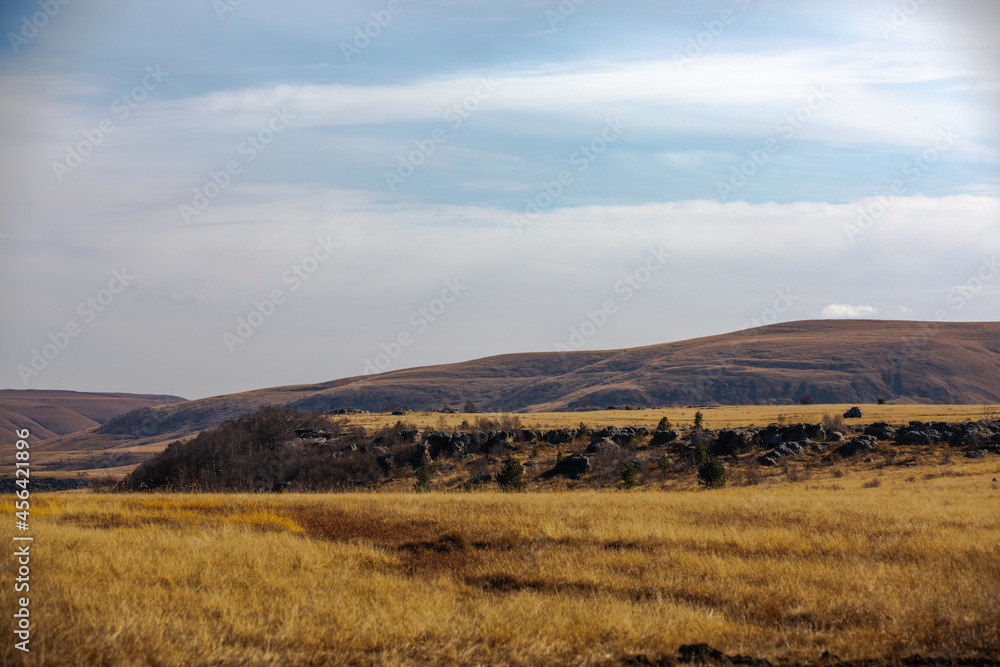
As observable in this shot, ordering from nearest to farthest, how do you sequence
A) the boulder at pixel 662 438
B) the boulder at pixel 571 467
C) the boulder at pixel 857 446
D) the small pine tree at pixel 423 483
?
the small pine tree at pixel 423 483 < the boulder at pixel 857 446 < the boulder at pixel 571 467 < the boulder at pixel 662 438

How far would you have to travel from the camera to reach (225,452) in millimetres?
58250

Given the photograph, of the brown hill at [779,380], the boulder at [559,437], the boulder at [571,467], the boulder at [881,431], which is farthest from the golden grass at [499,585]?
the brown hill at [779,380]

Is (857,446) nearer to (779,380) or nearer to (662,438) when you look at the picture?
(662,438)

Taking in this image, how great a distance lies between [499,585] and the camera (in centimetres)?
1030

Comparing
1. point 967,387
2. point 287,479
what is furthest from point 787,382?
point 287,479

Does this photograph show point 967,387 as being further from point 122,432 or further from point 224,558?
point 122,432

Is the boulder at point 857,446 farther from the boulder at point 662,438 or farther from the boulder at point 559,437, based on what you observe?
the boulder at point 559,437

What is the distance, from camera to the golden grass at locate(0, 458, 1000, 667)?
7.21 metres

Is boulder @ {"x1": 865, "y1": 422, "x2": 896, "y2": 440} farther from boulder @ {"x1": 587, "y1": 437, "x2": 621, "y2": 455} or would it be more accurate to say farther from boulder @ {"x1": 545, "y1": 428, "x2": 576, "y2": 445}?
boulder @ {"x1": 545, "y1": 428, "x2": 576, "y2": 445}

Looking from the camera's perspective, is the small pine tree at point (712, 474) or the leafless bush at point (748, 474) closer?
the small pine tree at point (712, 474)

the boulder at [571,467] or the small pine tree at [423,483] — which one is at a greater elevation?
the small pine tree at [423,483]

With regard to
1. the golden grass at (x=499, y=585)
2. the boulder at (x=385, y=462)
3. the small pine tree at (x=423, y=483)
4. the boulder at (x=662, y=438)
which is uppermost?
the golden grass at (x=499, y=585)

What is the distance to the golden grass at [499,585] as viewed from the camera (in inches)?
284

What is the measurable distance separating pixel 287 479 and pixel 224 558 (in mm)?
45186
